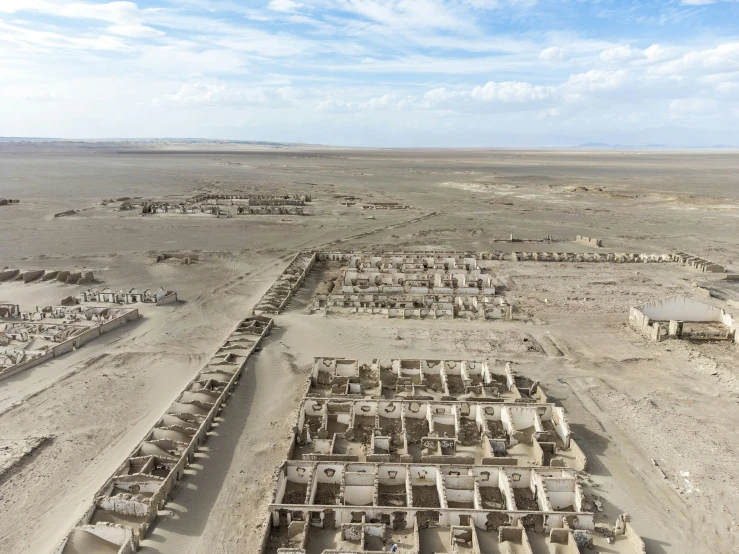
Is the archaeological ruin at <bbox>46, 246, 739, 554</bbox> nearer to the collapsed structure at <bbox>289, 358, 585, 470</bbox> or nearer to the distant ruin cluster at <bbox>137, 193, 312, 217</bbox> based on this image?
the collapsed structure at <bbox>289, 358, 585, 470</bbox>

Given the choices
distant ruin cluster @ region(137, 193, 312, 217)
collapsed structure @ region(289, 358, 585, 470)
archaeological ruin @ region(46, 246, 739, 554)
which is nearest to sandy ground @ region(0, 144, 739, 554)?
archaeological ruin @ region(46, 246, 739, 554)

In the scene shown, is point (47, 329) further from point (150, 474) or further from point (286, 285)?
point (150, 474)

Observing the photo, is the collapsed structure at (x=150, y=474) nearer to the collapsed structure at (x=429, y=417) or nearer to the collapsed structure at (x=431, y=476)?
the collapsed structure at (x=431, y=476)

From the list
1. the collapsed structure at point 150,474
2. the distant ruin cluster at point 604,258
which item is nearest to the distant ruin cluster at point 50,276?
the collapsed structure at point 150,474

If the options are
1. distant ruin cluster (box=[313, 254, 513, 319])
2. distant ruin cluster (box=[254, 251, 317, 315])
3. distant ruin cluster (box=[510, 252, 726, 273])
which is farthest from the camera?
distant ruin cluster (box=[510, 252, 726, 273])

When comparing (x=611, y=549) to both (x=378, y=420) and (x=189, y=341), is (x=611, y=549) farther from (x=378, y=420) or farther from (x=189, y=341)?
(x=189, y=341)
